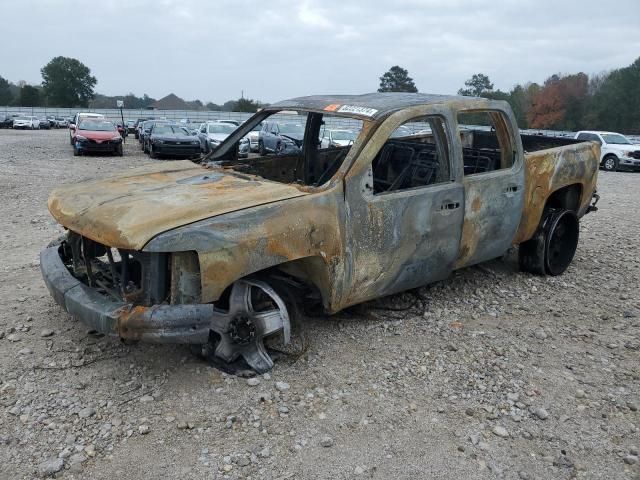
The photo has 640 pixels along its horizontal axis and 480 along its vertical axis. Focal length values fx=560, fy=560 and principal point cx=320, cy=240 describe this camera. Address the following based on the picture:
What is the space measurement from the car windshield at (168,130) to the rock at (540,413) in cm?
1884

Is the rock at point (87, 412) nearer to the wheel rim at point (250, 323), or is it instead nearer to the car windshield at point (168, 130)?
the wheel rim at point (250, 323)

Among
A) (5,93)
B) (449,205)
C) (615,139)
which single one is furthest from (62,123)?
(449,205)

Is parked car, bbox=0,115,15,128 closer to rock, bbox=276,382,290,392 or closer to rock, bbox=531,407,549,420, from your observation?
rock, bbox=276,382,290,392

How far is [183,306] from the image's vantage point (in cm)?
319

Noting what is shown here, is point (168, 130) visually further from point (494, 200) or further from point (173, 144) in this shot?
point (494, 200)

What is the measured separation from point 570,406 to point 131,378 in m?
2.71

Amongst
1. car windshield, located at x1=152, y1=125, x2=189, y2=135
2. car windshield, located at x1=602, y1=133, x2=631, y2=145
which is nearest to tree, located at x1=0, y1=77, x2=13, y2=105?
car windshield, located at x1=152, y1=125, x2=189, y2=135

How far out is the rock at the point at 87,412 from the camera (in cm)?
313

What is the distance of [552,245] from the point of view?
19.0 feet

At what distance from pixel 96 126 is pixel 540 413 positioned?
20.8m

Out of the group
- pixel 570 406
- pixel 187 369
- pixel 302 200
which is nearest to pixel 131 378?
pixel 187 369

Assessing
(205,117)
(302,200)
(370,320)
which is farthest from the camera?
(205,117)

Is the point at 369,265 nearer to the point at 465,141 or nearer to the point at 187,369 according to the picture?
the point at 187,369

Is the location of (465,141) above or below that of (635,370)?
above
